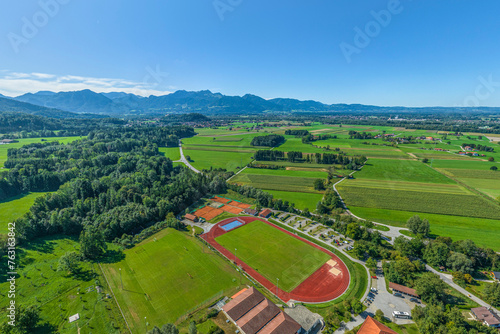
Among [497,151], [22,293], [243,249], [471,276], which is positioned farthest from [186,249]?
[497,151]

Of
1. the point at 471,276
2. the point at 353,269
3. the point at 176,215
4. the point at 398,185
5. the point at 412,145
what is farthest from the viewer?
the point at 412,145

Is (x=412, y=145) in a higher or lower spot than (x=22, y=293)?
higher

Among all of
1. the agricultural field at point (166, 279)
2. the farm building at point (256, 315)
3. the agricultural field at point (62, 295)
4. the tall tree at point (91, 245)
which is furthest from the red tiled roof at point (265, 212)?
the tall tree at point (91, 245)

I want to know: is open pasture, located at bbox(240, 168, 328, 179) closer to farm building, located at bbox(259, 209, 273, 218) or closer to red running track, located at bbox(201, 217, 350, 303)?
farm building, located at bbox(259, 209, 273, 218)

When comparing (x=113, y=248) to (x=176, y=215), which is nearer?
(x=113, y=248)

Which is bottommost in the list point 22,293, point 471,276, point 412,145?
point 22,293

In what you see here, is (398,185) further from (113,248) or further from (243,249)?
(113,248)

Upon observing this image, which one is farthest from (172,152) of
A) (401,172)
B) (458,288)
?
(458,288)

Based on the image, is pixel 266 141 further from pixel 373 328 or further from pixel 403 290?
pixel 373 328
